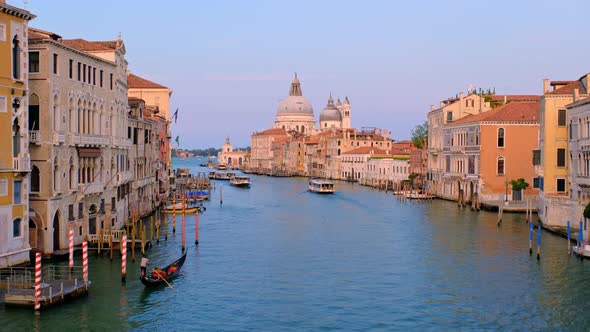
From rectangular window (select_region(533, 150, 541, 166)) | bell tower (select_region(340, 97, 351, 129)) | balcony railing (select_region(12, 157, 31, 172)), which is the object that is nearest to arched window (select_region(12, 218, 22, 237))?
balcony railing (select_region(12, 157, 31, 172))

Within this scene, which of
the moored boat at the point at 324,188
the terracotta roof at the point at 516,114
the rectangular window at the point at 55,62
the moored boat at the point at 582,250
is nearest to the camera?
the rectangular window at the point at 55,62

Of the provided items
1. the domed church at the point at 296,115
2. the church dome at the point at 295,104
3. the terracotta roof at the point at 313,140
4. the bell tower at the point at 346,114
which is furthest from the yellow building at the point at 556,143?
the church dome at the point at 295,104

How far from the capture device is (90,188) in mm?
22719

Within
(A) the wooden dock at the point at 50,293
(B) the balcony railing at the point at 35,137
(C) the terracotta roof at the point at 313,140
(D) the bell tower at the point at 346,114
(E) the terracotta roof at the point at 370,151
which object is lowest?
(A) the wooden dock at the point at 50,293

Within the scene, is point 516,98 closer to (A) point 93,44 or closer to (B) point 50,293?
(A) point 93,44

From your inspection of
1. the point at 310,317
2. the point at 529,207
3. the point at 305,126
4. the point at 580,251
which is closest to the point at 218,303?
the point at 310,317

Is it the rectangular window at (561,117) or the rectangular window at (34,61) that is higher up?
the rectangular window at (34,61)

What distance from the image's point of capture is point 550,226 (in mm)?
27172

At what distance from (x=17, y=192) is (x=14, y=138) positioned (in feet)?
4.23

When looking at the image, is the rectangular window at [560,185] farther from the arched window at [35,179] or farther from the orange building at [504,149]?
the arched window at [35,179]

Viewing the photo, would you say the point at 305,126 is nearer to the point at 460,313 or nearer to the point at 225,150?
the point at 225,150

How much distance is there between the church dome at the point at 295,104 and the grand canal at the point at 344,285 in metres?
110

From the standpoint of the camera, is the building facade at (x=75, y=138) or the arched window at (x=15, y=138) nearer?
the arched window at (x=15, y=138)

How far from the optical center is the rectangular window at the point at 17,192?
59.1 ft
